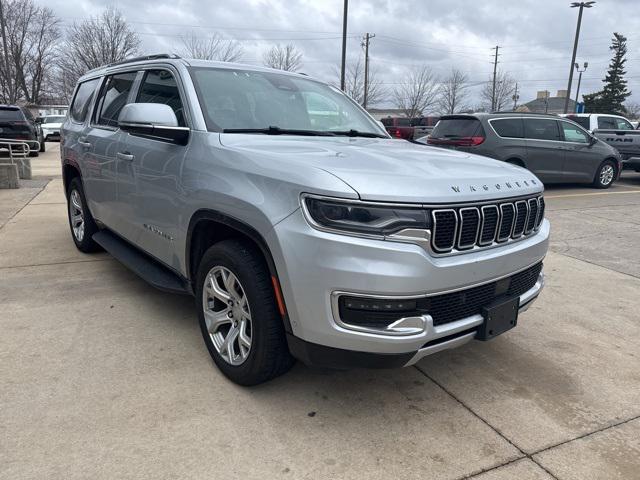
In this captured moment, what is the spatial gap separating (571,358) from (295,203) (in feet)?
7.74

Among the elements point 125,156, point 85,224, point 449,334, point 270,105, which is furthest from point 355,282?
point 85,224

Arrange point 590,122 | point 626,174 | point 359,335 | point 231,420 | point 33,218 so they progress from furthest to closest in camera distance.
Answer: point 626,174 < point 590,122 < point 33,218 < point 231,420 < point 359,335

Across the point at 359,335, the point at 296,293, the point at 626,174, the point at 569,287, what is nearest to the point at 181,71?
the point at 296,293

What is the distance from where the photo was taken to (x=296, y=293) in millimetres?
2395

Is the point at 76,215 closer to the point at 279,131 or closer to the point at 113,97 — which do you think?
the point at 113,97

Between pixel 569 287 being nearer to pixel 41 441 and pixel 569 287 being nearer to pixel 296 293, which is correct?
pixel 296 293

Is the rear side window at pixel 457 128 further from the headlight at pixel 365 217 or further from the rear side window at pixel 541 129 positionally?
→ the headlight at pixel 365 217

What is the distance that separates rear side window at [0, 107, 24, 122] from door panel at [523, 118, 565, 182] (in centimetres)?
1441

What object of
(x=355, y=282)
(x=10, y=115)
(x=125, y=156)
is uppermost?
(x=10, y=115)

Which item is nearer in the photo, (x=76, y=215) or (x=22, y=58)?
(x=76, y=215)

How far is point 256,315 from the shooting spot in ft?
8.63

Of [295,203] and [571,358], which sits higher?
[295,203]

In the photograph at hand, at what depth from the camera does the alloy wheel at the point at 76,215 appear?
5570 mm

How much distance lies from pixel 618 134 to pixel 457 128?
6.59 metres
